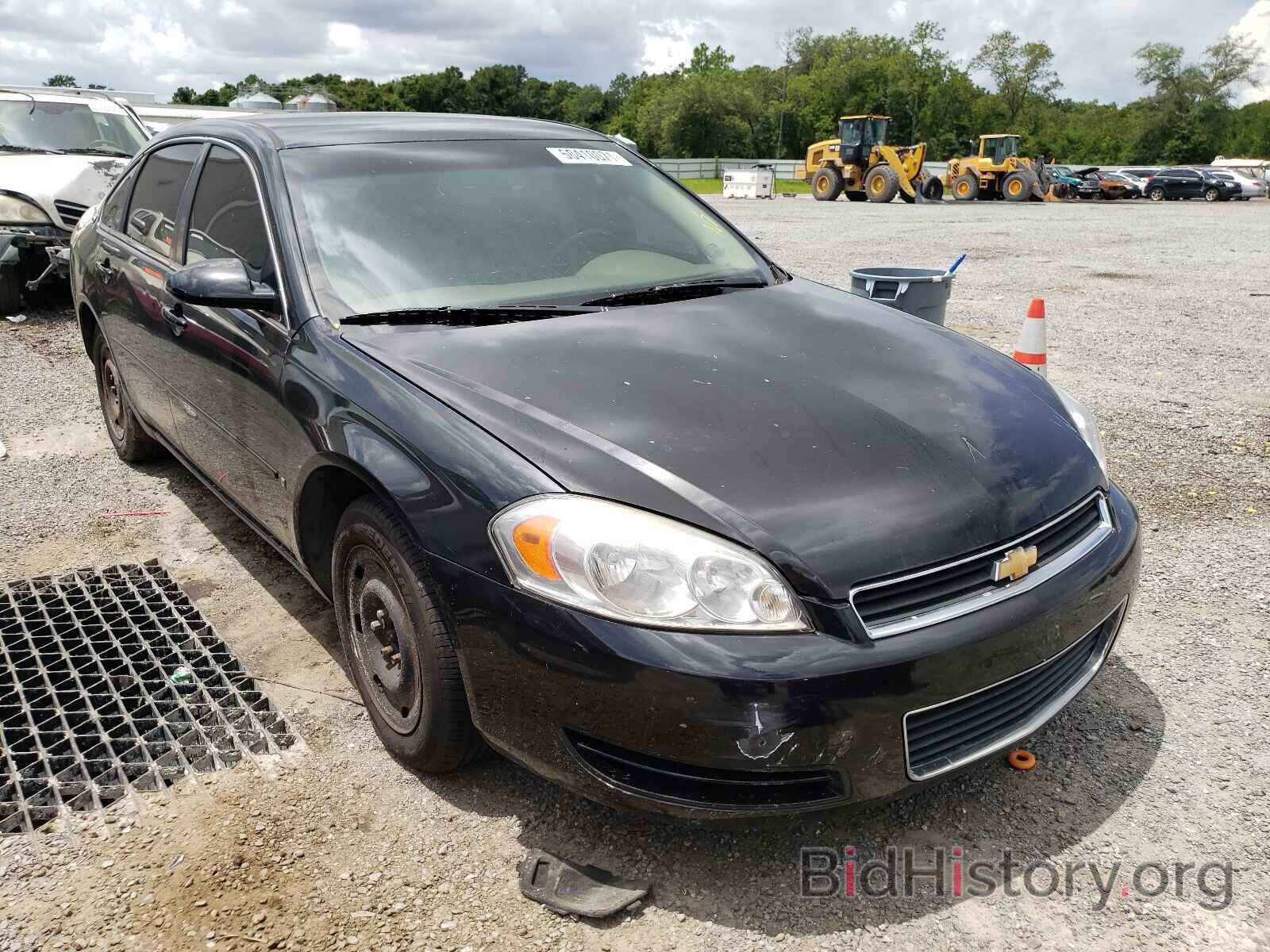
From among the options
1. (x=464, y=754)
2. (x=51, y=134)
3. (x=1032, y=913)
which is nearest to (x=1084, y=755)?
(x=1032, y=913)

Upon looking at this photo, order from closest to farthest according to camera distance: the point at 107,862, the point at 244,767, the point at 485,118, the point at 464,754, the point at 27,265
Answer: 1. the point at 107,862
2. the point at 464,754
3. the point at 244,767
4. the point at 485,118
5. the point at 27,265

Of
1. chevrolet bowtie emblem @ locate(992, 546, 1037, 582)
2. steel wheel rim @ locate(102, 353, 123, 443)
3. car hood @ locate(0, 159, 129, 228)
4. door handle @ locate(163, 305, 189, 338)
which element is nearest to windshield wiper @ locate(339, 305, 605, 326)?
door handle @ locate(163, 305, 189, 338)

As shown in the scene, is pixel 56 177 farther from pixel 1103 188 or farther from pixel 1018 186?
pixel 1103 188

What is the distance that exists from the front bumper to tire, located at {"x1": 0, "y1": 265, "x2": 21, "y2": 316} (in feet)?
27.0

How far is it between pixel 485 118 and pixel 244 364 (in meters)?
1.48

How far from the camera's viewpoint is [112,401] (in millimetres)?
5207

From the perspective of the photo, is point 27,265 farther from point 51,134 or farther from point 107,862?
point 107,862

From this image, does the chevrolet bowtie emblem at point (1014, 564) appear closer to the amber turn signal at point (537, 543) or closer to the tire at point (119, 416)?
the amber turn signal at point (537, 543)

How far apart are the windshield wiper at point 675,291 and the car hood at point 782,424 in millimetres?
91

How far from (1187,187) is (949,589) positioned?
44.2 m

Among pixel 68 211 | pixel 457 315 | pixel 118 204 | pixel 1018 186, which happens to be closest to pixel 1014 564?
pixel 457 315

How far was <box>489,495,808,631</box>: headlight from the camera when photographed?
80.9 inches

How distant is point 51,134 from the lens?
32.0 feet

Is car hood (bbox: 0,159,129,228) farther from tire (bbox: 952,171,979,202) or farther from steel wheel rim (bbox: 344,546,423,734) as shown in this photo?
tire (bbox: 952,171,979,202)
